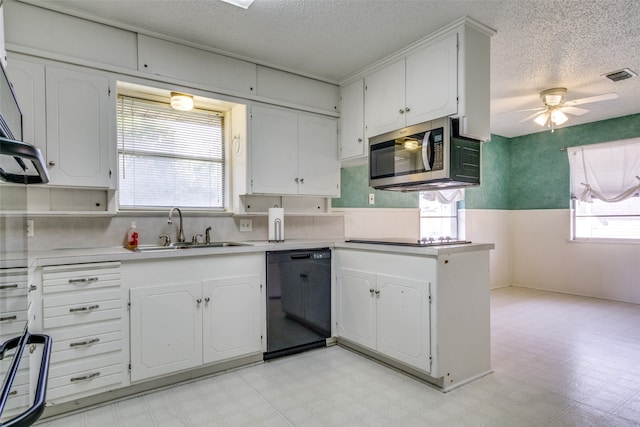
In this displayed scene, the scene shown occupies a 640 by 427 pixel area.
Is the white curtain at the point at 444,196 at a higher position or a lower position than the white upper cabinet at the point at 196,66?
lower

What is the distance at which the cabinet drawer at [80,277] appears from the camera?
6.41 feet

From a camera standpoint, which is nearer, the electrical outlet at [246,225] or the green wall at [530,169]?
the electrical outlet at [246,225]

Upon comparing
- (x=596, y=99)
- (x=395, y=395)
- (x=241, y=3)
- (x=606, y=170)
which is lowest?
(x=395, y=395)

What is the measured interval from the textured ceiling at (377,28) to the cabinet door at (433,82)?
0.15m

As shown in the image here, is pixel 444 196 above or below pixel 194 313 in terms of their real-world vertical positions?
above

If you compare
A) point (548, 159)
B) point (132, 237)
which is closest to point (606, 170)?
point (548, 159)

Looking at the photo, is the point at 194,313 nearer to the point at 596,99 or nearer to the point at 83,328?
the point at 83,328

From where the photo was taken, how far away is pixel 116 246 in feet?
8.67

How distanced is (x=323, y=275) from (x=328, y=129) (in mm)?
1450

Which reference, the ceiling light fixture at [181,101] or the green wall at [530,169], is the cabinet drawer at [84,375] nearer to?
the ceiling light fixture at [181,101]

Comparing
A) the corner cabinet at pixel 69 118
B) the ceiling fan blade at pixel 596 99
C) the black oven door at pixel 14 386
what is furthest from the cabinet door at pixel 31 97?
the ceiling fan blade at pixel 596 99

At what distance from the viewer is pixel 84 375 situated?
204cm

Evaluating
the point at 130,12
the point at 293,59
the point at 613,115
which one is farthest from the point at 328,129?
the point at 613,115

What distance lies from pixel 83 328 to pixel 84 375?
272mm
